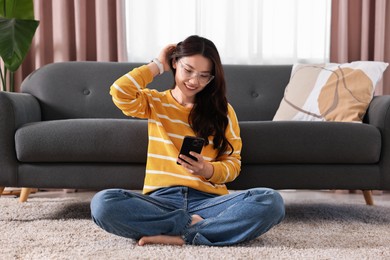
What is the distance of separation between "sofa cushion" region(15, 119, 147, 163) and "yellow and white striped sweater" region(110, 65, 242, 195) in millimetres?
251

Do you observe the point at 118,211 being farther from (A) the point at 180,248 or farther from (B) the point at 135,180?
(B) the point at 135,180

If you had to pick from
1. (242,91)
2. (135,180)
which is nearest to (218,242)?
(135,180)

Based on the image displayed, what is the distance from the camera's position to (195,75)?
1.77 m

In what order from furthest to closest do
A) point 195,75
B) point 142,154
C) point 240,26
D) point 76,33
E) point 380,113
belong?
point 240,26
point 76,33
point 380,113
point 142,154
point 195,75

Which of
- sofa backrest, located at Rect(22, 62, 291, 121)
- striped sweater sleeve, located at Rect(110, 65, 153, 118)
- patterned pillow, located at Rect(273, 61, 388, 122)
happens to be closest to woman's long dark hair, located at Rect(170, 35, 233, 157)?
striped sweater sleeve, located at Rect(110, 65, 153, 118)

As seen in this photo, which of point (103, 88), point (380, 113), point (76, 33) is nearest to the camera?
point (380, 113)

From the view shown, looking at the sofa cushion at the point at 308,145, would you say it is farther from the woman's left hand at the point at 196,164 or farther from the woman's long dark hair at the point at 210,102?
the woman's left hand at the point at 196,164

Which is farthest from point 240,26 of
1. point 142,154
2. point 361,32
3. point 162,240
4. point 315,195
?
point 162,240

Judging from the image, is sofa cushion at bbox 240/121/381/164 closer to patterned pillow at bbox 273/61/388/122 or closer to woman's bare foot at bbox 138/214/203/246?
patterned pillow at bbox 273/61/388/122

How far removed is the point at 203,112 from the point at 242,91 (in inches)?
41.8

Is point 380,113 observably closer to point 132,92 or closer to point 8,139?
point 132,92

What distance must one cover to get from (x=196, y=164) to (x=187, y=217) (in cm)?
17

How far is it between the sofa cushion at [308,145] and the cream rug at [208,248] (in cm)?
26

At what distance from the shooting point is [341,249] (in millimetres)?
1665
